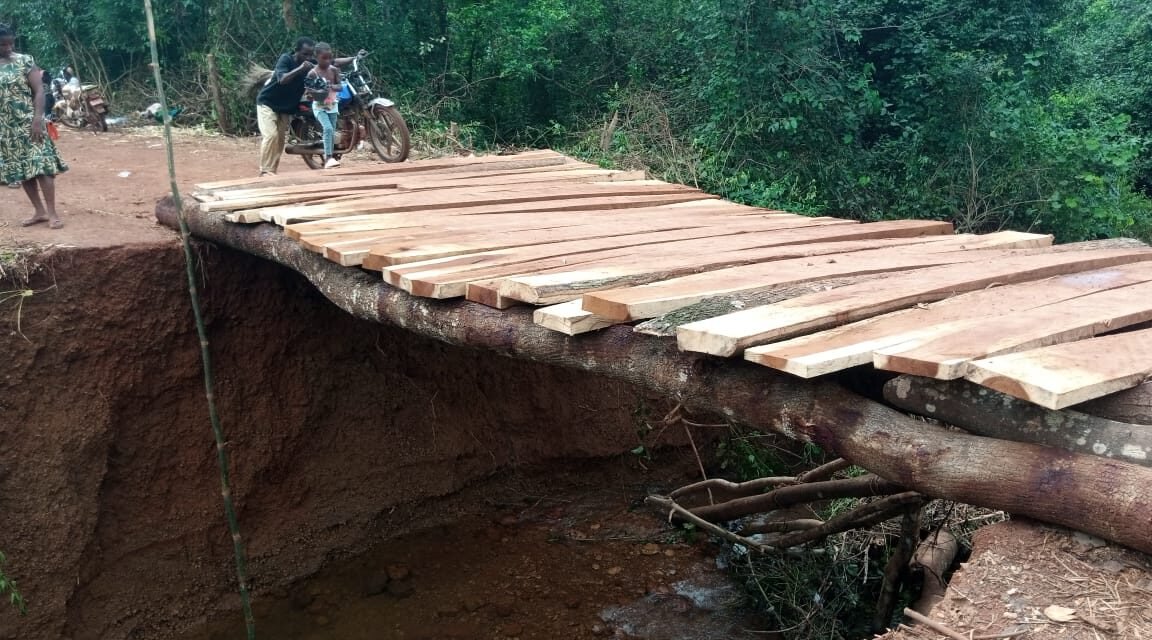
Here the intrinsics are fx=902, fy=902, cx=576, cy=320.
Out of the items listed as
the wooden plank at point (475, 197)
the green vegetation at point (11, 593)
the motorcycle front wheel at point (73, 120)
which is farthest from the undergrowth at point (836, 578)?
the motorcycle front wheel at point (73, 120)

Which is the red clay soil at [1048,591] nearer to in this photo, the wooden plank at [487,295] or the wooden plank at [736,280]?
the wooden plank at [736,280]

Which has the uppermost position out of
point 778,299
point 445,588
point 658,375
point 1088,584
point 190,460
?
point 778,299

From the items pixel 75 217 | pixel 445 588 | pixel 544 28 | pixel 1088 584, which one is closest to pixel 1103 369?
pixel 1088 584

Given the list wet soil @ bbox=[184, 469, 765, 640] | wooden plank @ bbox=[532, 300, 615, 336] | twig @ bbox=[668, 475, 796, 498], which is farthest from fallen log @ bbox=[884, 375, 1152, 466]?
wet soil @ bbox=[184, 469, 765, 640]

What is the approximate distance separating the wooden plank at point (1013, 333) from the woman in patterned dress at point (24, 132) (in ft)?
14.7

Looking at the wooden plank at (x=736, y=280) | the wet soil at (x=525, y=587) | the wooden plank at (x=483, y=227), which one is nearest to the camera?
the wooden plank at (x=736, y=280)

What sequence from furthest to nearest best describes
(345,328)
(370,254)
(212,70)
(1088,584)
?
(212,70)
(345,328)
(370,254)
(1088,584)

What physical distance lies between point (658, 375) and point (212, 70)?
898cm

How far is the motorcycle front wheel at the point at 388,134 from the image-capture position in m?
6.89

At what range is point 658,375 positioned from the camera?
7.25 feet

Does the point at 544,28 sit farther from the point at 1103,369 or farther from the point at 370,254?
the point at 1103,369

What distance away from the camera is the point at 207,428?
4789 mm

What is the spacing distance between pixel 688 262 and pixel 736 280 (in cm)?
28

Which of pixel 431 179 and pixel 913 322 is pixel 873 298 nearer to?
pixel 913 322
